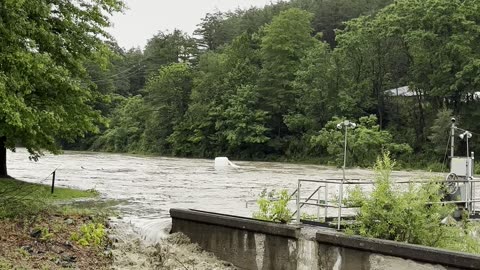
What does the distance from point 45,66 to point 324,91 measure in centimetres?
5686

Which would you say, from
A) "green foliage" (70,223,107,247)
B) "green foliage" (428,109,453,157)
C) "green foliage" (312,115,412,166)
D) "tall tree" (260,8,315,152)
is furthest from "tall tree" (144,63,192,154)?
"green foliage" (70,223,107,247)

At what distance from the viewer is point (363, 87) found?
69.1m

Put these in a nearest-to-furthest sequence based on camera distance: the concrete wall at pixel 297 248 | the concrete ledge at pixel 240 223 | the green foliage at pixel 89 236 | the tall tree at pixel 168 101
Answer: the concrete wall at pixel 297 248 → the concrete ledge at pixel 240 223 → the green foliage at pixel 89 236 → the tall tree at pixel 168 101

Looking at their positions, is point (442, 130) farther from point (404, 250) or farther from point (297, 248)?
point (404, 250)

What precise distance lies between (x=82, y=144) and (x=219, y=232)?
100 m

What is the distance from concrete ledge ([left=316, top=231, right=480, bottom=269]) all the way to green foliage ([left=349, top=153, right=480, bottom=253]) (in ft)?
0.97

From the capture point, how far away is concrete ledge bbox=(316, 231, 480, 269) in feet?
28.3

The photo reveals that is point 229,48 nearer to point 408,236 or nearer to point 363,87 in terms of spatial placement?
point 363,87

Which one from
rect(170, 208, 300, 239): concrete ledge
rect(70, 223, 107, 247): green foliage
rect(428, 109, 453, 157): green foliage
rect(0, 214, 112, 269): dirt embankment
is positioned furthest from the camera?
rect(428, 109, 453, 157): green foliage

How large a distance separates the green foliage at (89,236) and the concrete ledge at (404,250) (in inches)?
198

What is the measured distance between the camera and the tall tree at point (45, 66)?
14.5 metres

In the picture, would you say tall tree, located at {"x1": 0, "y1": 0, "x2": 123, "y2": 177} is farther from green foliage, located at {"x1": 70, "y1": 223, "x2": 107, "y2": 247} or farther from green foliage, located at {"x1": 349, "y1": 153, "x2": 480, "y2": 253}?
green foliage, located at {"x1": 349, "y1": 153, "x2": 480, "y2": 253}

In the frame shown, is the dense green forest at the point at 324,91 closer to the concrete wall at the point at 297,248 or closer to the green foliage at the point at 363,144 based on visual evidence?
the green foliage at the point at 363,144

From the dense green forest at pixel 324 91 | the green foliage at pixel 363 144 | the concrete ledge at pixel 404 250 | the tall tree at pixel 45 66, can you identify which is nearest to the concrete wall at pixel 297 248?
the concrete ledge at pixel 404 250
